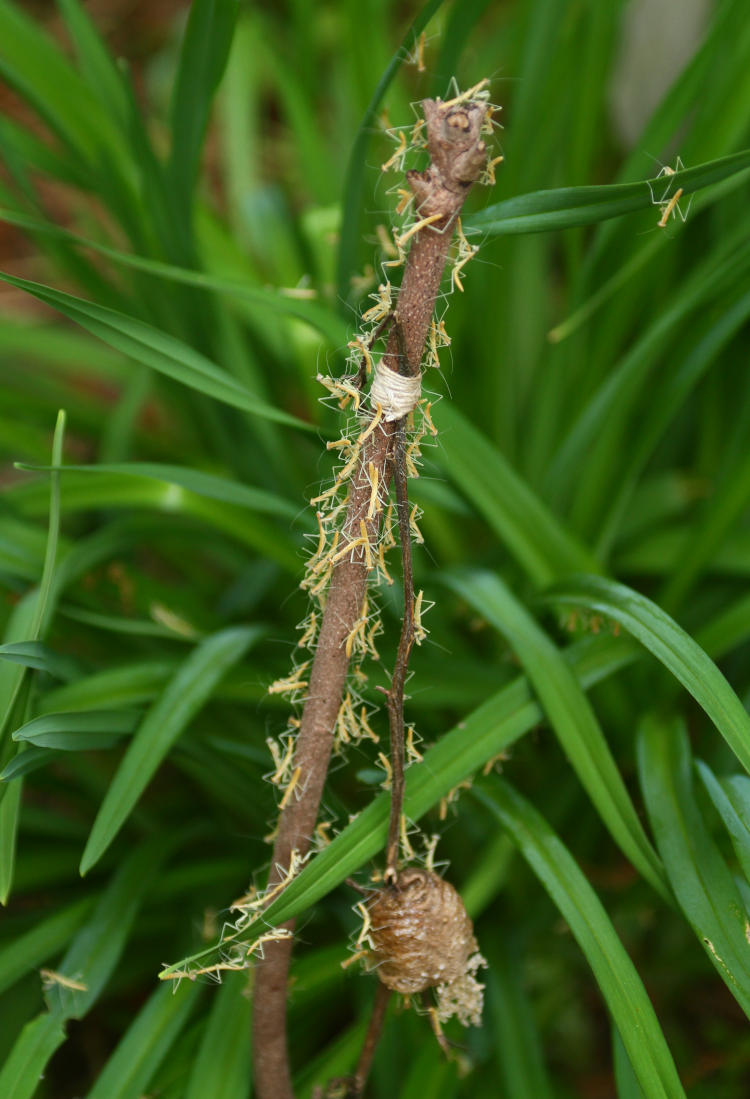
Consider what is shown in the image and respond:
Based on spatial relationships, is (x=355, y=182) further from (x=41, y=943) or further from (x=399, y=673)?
(x=41, y=943)

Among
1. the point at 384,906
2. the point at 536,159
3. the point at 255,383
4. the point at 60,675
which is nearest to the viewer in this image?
the point at 384,906

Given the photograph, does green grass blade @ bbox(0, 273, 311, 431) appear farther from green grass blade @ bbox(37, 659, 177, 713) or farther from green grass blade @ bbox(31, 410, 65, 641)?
green grass blade @ bbox(37, 659, 177, 713)

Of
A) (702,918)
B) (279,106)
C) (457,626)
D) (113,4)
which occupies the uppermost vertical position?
(113,4)

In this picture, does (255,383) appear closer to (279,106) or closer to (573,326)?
(573,326)

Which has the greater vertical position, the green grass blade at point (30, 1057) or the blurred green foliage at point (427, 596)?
the blurred green foliage at point (427, 596)

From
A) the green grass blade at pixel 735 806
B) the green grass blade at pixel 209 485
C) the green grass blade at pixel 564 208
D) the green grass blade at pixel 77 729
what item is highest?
the green grass blade at pixel 209 485

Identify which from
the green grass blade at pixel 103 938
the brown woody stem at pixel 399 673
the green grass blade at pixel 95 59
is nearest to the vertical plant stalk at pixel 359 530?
the brown woody stem at pixel 399 673

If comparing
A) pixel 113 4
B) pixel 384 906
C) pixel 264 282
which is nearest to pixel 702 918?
pixel 384 906

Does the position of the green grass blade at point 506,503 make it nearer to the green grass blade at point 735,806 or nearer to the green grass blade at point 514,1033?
the green grass blade at point 735,806
